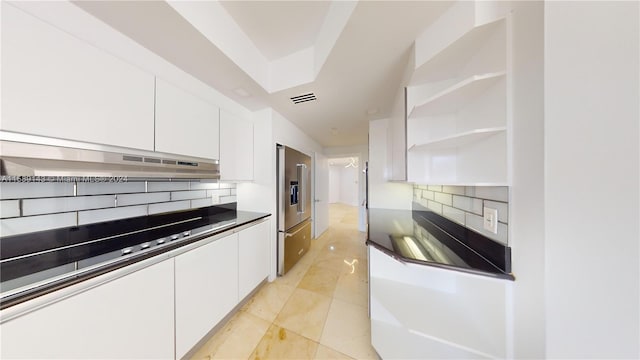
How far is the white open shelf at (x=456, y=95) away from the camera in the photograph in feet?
2.83

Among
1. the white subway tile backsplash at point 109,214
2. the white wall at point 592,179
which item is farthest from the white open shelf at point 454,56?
the white subway tile backsplash at point 109,214

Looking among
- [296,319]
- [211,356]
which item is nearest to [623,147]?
[296,319]

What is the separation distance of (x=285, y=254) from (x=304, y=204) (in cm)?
78

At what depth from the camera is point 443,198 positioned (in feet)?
4.87

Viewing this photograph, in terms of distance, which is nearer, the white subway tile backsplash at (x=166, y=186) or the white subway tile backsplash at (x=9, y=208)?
the white subway tile backsplash at (x=9, y=208)

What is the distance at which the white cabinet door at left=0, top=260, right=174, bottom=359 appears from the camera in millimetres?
681

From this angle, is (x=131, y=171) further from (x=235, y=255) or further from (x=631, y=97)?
(x=631, y=97)

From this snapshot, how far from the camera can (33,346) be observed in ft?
2.25

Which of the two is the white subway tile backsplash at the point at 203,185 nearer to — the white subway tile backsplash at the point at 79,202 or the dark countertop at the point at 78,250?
the white subway tile backsplash at the point at 79,202

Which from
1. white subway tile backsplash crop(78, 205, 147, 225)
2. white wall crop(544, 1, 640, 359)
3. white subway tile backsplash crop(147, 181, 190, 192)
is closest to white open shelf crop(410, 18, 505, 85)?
white wall crop(544, 1, 640, 359)

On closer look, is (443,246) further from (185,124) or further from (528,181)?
(185,124)

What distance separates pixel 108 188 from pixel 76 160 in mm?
534

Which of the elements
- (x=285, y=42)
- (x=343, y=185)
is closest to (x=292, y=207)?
(x=285, y=42)

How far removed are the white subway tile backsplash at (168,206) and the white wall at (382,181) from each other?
7.76ft
